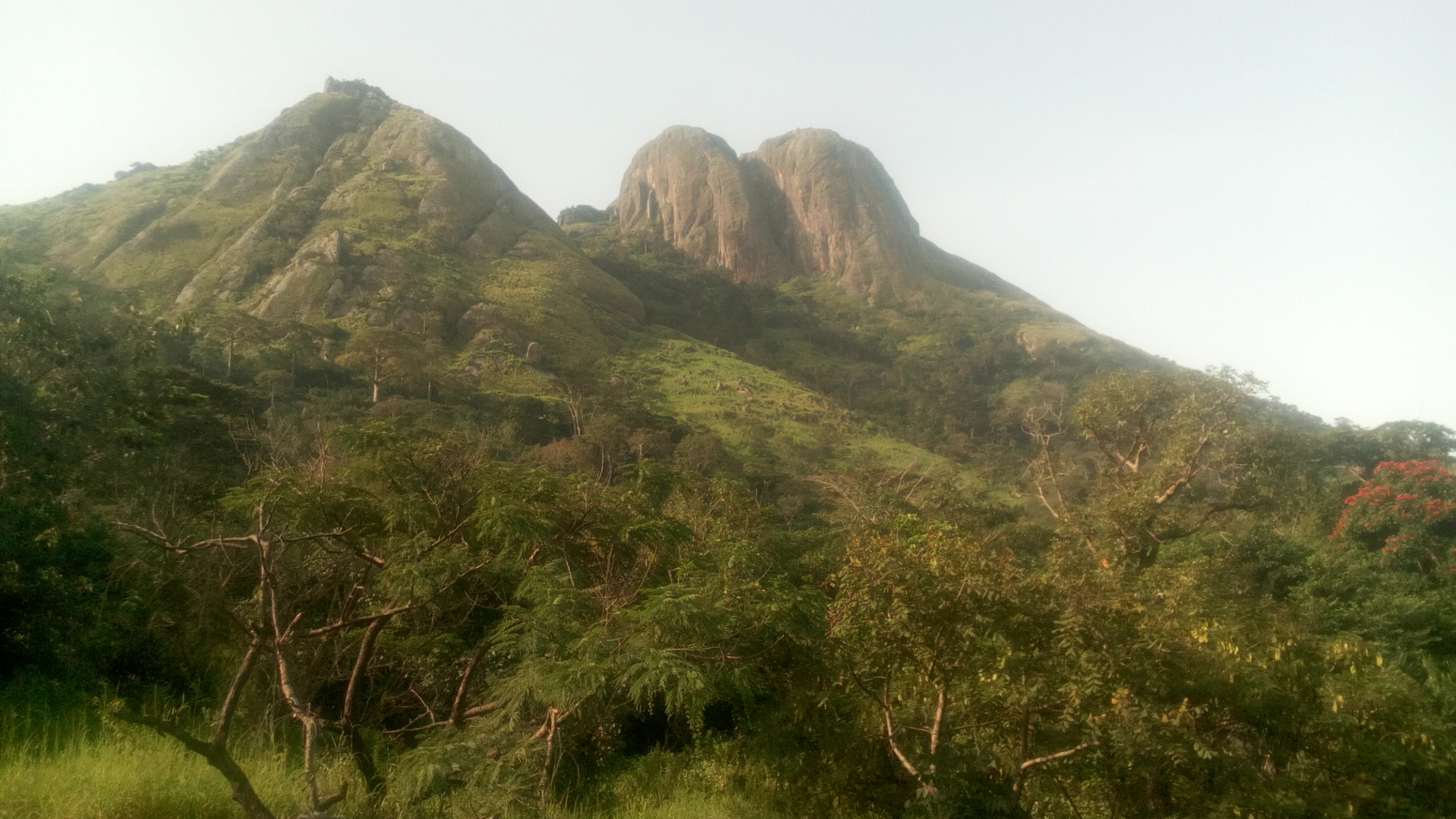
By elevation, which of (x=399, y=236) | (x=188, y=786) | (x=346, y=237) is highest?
(x=399, y=236)

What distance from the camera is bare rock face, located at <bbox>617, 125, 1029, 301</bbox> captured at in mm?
80938

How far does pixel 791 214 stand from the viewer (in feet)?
284

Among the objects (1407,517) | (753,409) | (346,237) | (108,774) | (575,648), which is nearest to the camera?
(108,774)

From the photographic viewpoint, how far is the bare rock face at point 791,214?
8094 cm

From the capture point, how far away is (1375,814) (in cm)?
576

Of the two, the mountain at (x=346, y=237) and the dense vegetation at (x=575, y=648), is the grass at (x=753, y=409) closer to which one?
the mountain at (x=346, y=237)

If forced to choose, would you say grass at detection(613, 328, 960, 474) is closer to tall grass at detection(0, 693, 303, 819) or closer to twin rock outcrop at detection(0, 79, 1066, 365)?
twin rock outcrop at detection(0, 79, 1066, 365)

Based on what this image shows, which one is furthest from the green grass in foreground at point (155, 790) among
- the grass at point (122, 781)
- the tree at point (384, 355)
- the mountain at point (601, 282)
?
the tree at point (384, 355)

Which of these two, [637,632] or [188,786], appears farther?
[637,632]

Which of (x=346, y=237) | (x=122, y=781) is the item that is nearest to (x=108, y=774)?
(x=122, y=781)

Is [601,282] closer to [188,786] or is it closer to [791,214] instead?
[791,214]

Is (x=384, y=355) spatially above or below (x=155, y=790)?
below

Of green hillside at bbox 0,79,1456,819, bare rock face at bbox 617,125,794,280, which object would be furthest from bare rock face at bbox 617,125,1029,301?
green hillside at bbox 0,79,1456,819

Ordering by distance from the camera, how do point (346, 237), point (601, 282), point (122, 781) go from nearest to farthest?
point (122, 781)
point (346, 237)
point (601, 282)
